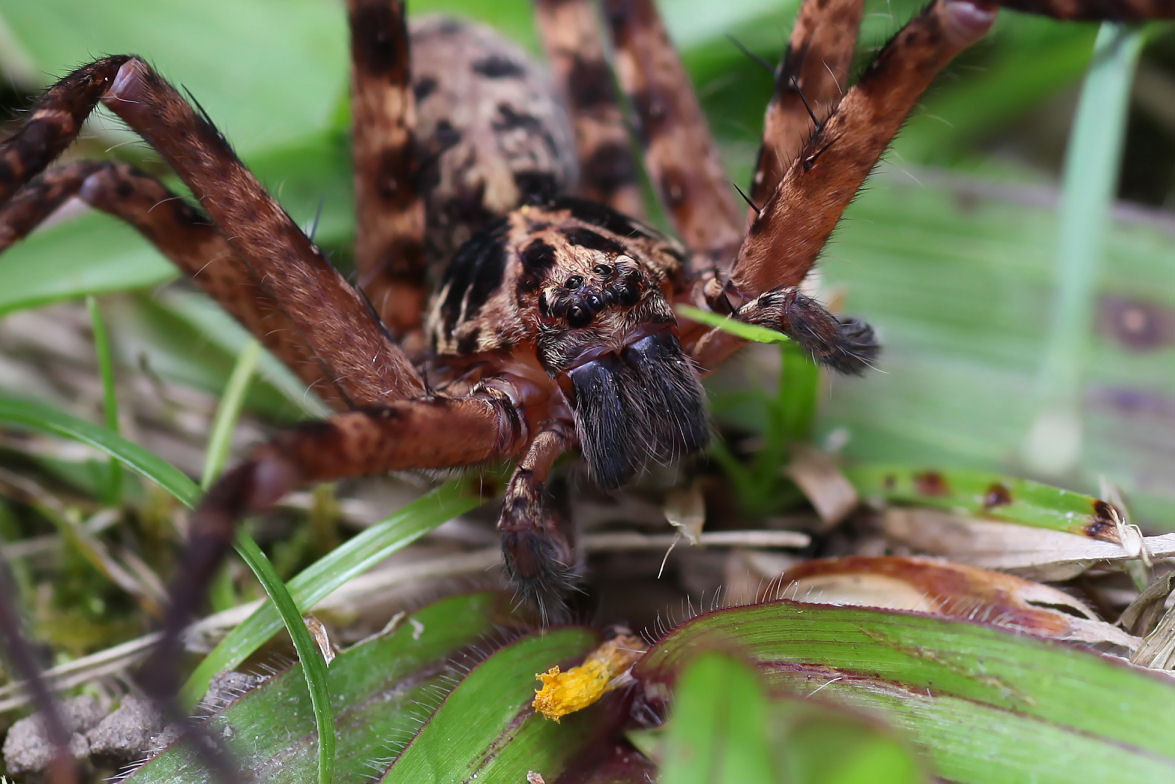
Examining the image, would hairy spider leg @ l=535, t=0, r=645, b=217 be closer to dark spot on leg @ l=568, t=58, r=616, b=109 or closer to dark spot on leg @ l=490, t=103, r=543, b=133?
dark spot on leg @ l=568, t=58, r=616, b=109

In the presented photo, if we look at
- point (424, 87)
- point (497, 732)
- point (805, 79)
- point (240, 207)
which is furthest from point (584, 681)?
point (424, 87)

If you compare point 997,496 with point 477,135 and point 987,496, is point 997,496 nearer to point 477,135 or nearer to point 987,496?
point 987,496

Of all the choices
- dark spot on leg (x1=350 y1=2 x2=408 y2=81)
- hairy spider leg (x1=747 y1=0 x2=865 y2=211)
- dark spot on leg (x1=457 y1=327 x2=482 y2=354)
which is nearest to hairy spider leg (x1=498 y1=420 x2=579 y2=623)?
dark spot on leg (x1=457 y1=327 x2=482 y2=354)

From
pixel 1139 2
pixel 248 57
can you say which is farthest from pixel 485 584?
pixel 248 57

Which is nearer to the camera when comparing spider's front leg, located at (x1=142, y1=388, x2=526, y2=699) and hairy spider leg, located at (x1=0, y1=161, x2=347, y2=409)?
spider's front leg, located at (x1=142, y1=388, x2=526, y2=699)

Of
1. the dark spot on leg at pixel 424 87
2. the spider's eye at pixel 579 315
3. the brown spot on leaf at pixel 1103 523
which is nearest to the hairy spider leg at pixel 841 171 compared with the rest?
the spider's eye at pixel 579 315

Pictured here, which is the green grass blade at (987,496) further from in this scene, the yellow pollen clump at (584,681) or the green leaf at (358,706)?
the green leaf at (358,706)

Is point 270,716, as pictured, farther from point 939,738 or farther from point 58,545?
point 939,738

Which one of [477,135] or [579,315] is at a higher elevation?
[477,135]
